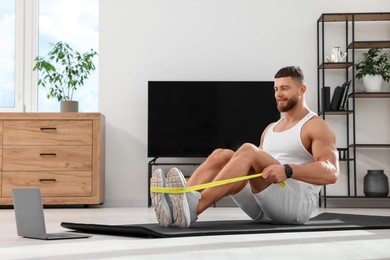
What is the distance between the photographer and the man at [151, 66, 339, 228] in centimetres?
310

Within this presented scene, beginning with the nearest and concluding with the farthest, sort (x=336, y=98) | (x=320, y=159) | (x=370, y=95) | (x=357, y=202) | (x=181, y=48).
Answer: (x=320, y=159), (x=336, y=98), (x=370, y=95), (x=357, y=202), (x=181, y=48)

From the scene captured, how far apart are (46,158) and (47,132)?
234 mm

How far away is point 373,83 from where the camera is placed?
624 cm

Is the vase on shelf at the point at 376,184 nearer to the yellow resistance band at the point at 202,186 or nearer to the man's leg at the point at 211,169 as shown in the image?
the man's leg at the point at 211,169

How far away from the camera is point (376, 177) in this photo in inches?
241

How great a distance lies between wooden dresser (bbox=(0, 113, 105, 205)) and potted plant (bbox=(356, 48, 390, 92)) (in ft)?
8.05

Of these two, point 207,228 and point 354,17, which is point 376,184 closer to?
point 354,17

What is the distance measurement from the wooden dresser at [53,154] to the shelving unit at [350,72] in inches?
82.5

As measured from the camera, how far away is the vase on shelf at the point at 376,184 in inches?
240

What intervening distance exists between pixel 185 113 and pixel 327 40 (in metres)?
1.54

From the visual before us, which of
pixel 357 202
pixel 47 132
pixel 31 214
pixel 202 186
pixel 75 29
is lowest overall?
pixel 357 202

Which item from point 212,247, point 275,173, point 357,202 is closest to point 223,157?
point 275,173

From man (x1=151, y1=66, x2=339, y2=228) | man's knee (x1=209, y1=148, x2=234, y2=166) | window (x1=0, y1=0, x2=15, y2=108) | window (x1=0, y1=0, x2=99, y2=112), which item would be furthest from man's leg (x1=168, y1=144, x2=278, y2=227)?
window (x1=0, y1=0, x2=15, y2=108)

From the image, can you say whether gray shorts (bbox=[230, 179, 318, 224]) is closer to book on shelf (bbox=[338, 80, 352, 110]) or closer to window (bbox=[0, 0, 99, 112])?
book on shelf (bbox=[338, 80, 352, 110])
